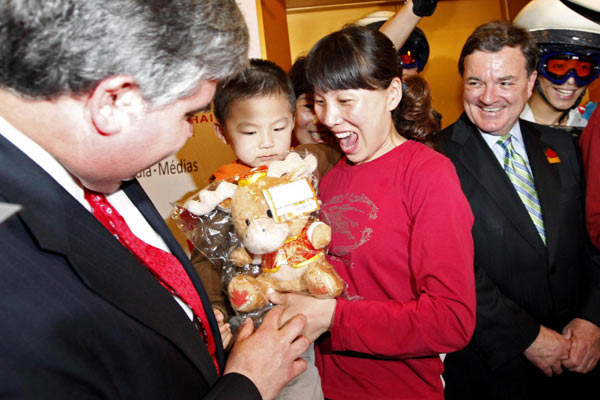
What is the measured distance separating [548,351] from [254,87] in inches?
58.6

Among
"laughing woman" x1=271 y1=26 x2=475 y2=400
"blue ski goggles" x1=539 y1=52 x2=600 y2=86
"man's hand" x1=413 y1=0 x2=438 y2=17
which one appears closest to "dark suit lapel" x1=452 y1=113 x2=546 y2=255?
"laughing woman" x1=271 y1=26 x2=475 y2=400

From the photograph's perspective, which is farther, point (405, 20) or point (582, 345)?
point (405, 20)

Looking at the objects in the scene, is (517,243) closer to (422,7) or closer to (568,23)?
(422,7)

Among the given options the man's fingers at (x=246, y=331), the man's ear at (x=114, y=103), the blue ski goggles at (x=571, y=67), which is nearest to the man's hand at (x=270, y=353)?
the man's fingers at (x=246, y=331)

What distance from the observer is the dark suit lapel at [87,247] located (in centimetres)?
67

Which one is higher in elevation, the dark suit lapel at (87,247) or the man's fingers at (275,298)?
the dark suit lapel at (87,247)

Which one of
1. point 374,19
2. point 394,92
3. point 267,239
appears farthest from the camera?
point 374,19

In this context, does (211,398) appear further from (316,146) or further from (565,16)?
(565,16)

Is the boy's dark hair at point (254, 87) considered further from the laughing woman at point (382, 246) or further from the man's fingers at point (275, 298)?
the man's fingers at point (275, 298)

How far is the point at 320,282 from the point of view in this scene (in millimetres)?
1143

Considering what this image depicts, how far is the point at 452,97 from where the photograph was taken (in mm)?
3682

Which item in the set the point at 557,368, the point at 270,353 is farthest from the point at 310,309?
the point at 557,368

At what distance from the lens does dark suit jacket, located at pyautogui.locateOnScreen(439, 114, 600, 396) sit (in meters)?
1.67

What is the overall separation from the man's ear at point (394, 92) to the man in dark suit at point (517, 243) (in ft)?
1.89
